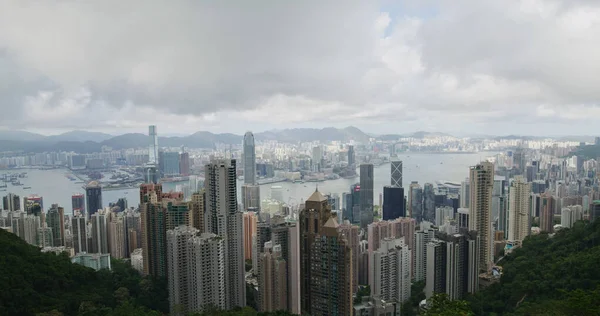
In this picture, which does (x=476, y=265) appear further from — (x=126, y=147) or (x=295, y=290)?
(x=126, y=147)

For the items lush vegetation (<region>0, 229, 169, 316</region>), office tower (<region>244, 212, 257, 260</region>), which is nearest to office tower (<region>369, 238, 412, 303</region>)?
office tower (<region>244, 212, 257, 260</region>)

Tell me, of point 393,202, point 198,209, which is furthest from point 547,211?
point 198,209

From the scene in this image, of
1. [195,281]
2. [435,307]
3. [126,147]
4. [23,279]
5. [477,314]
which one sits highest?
[126,147]

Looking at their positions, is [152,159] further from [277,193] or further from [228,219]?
[228,219]

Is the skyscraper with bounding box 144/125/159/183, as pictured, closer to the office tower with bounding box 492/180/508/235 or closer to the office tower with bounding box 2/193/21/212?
the office tower with bounding box 2/193/21/212

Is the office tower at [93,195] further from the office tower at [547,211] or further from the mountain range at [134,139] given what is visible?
the office tower at [547,211]

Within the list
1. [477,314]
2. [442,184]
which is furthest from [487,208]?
[442,184]
